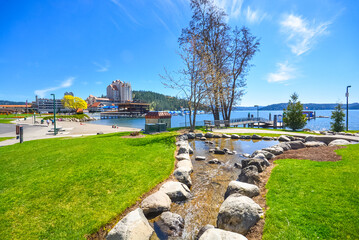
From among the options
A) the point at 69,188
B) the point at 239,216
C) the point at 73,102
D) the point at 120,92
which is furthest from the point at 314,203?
the point at 120,92

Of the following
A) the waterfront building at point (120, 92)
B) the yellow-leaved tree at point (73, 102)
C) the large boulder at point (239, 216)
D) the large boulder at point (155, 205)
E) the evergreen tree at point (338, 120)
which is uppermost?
the waterfront building at point (120, 92)

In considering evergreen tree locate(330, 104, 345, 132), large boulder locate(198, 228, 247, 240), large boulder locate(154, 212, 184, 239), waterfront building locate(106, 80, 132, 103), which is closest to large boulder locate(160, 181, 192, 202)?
large boulder locate(154, 212, 184, 239)

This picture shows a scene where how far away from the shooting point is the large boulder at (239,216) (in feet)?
12.0

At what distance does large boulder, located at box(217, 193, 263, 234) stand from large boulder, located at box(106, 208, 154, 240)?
5.82 feet

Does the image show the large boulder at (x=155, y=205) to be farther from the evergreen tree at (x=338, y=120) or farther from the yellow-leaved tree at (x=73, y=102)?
the yellow-leaved tree at (x=73, y=102)

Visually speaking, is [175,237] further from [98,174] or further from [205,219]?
[98,174]

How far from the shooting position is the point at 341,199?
4.03 meters

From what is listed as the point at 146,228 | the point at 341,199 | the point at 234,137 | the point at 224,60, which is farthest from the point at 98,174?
the point at 224,60

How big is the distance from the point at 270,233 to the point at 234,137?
539 inches

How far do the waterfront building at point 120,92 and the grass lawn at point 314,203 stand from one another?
194 metres

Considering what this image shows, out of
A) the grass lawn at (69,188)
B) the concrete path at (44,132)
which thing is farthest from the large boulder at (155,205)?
the concrete path at (44,132)

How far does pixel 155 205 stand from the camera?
14.9ft

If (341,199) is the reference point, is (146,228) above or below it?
below

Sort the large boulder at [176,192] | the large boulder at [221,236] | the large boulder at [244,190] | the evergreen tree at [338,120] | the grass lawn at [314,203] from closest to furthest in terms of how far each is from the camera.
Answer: the large boulder at [221,236]
the grass lawn at [314,203]
the large boulder at [244,190]
the large boulder at [176,192]
the evergreen tree at [338,120]
